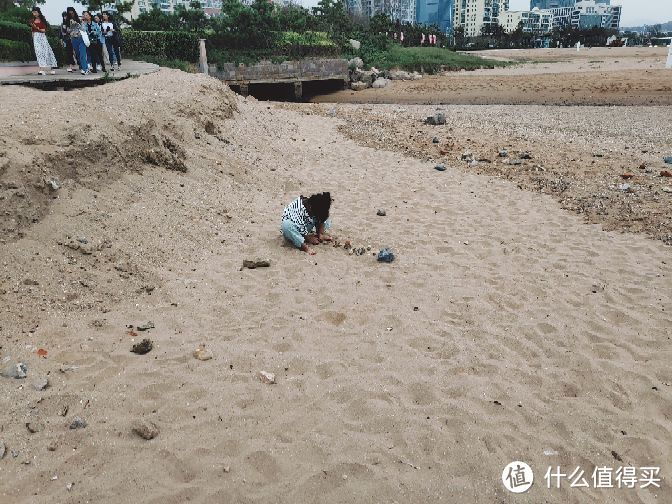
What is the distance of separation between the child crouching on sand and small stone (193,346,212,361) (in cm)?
246

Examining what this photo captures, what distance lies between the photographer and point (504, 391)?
12.8 ft

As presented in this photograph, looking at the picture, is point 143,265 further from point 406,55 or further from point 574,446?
point 406,55

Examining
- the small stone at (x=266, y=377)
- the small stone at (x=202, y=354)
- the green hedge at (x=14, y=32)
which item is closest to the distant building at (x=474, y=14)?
the green hedge at (x=14, y=32)

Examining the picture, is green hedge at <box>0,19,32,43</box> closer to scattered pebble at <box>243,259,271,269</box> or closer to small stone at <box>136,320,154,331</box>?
scattered pebble at <box>243,259,271,269</box>

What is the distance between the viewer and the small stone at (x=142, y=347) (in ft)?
13.7

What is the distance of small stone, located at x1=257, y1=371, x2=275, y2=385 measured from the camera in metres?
3.94

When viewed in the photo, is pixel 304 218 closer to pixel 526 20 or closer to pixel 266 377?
pixel 266 377

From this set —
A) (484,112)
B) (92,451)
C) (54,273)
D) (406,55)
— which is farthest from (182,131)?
(406,55)

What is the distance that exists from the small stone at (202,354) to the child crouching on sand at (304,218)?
2465 mm

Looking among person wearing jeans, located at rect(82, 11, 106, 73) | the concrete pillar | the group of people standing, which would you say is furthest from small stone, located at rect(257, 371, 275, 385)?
the concrete pillar

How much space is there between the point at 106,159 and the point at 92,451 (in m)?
5.05

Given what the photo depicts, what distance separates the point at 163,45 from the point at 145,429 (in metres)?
28.7

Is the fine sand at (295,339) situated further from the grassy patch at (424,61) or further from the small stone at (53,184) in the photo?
the grassy patch at (424,61)

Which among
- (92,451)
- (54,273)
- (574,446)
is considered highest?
(54,273)
